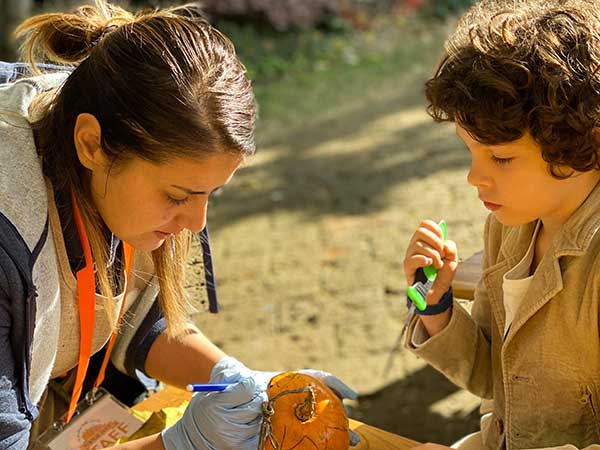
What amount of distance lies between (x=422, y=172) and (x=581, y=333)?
3524 mm

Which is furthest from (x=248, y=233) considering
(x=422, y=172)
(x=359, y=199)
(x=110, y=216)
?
(x=110, y=216)

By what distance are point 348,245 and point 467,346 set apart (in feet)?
8.30

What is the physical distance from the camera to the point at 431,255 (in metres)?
2.10

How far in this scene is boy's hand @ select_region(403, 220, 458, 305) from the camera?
2.10 m

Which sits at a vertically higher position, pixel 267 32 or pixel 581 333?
pixel 581 333

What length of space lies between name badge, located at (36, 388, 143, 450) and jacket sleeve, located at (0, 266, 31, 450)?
36cm

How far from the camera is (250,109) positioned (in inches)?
75.9

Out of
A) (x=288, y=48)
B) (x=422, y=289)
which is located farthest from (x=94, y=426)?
(x=288, y=48)

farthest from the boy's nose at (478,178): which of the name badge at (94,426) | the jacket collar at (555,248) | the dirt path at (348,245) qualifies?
the dirt path at (348,245)

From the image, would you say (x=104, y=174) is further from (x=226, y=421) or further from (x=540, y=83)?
(x=540, y=83)

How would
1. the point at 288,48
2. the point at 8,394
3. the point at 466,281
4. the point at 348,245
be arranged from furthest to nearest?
1. the point at 288,48
2. the point at 348,245
3. the point at 466,281
4. the point at 8,394

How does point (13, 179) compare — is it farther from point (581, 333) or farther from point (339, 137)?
point (339, 137)

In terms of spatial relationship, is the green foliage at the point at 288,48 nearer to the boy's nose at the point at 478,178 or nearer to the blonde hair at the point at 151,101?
the blonde hair at the point at 151,101

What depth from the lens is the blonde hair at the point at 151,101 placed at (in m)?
1.81
